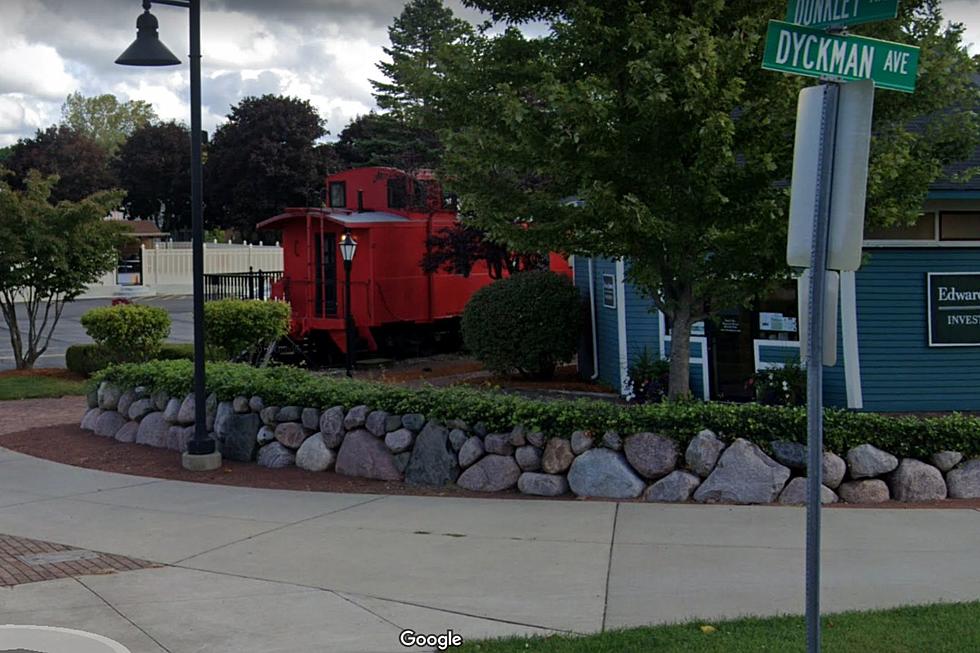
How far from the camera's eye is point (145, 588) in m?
6.58

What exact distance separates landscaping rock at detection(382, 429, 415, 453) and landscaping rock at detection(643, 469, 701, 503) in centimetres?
217

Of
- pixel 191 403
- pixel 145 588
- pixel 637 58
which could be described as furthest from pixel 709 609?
pixel 191 403

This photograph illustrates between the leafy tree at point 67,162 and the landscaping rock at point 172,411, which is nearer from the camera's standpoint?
the landscaping rock at point 172,411

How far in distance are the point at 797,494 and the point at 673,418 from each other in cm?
112

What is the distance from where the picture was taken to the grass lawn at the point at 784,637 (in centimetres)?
511

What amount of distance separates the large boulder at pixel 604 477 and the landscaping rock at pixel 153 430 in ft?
16.0

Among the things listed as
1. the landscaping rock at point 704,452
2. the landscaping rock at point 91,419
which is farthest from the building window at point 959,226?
the landscaping rock at point 91,419

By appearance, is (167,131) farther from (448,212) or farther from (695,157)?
(695,157)

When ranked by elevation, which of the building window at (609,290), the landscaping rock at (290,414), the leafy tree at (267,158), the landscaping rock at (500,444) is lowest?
the landscaping rock at (500,444)

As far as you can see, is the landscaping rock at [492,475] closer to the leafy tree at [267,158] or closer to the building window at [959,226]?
the building window at [959,226]

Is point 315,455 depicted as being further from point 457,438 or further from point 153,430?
point 153,430

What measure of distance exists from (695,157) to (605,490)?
310 cm

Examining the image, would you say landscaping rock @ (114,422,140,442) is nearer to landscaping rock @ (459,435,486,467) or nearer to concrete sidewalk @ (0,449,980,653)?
concrete sidewalk @ (0,449,980,653)

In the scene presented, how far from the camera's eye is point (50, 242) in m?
17.9
